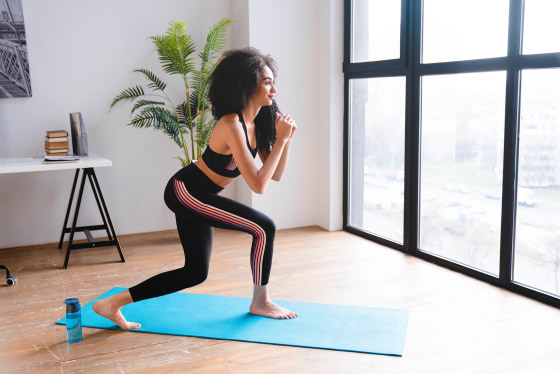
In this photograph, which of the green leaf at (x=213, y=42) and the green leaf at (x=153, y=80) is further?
the green leaf at (x=153, y=80)

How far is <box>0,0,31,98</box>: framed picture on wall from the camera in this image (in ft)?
13.0

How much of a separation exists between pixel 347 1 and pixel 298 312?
8.37 feet

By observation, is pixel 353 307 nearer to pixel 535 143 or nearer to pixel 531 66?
pixel 535 143

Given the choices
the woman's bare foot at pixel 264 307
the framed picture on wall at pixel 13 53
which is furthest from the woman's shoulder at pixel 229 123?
the framed picture on wall at pixel 13 53

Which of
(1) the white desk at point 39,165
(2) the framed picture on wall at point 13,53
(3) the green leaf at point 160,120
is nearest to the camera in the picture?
(1) the white desk at point 39,165

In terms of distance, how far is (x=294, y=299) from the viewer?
300cm

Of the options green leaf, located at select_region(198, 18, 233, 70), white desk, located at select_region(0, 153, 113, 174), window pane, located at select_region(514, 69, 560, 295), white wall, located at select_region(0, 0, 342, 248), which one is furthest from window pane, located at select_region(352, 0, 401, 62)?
white desk, located at select_region(0, 153, 113, 174)

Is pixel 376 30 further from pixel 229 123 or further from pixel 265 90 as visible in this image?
pixel 229 123

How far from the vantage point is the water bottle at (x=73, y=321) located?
8.03 ft

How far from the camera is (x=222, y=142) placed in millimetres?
2463

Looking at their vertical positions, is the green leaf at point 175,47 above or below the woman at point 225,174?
above

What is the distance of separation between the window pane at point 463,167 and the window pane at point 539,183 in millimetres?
163

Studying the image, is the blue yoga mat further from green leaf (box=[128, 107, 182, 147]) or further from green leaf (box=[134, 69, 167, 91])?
green leaf (box=[134, 69, 167, 91])

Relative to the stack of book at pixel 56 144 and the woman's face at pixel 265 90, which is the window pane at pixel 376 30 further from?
the stack of book at pixel 56 144
